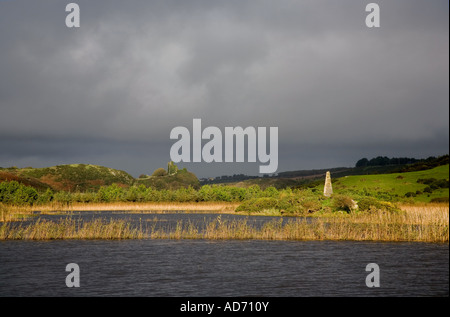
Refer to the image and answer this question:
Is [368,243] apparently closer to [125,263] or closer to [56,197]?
[125,263]

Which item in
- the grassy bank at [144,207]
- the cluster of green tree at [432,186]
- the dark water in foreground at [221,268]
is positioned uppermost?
the cluster of green tree at [432,186]

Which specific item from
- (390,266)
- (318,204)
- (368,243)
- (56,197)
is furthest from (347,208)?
(56,197)

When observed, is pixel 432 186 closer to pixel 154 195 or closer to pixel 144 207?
pixel 144 207

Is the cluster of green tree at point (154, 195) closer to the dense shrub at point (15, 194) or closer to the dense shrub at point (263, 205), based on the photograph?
the dense shrub at point (15, 194)

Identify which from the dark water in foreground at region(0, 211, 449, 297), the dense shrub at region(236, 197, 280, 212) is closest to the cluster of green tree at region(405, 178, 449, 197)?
the dense shrub at region(236, 197, 280, 212)

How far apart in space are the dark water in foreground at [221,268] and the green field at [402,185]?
4577 centimetres

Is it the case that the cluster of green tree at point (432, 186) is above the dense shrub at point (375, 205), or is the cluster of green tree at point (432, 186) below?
above

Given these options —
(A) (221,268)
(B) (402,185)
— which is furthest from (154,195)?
(A) (221,268)

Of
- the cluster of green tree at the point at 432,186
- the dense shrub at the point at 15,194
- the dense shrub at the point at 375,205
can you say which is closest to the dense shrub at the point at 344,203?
the dense shrub at the point at 375,205

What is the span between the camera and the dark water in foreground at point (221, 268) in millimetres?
24281

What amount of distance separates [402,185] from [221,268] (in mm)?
77500

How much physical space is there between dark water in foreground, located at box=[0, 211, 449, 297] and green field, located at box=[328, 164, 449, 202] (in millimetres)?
45769
